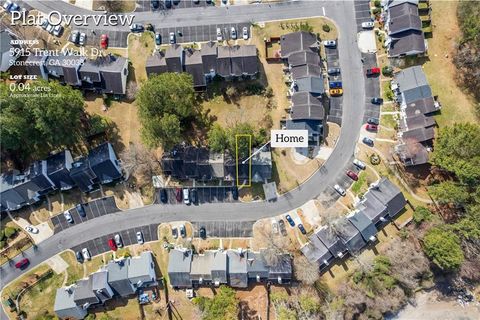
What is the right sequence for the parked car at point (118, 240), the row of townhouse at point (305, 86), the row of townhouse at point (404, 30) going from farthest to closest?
the parked car at point (118, 240) → the row of townhouse at point (404, 30) → the row of townhouse at point (305, 86)

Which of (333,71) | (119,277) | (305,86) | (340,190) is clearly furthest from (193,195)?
(333,71)

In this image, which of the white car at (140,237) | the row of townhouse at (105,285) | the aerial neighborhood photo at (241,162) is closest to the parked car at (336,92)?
the aerial neighborhood photo at (241,162)

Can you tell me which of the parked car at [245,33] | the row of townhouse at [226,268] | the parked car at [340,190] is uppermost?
the parked car at [245,33]

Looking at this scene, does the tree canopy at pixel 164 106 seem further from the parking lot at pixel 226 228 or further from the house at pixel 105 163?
the parking lot at pixel 226 228

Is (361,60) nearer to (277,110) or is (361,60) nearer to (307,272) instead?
(277,110)

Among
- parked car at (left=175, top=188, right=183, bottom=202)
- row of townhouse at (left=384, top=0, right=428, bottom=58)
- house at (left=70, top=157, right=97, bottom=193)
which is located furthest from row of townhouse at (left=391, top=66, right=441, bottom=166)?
house at (left=70, top=157, right=97, bottom=193)

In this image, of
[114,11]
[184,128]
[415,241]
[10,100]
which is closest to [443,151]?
[415,241]

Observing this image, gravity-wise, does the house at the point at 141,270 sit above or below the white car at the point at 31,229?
below
